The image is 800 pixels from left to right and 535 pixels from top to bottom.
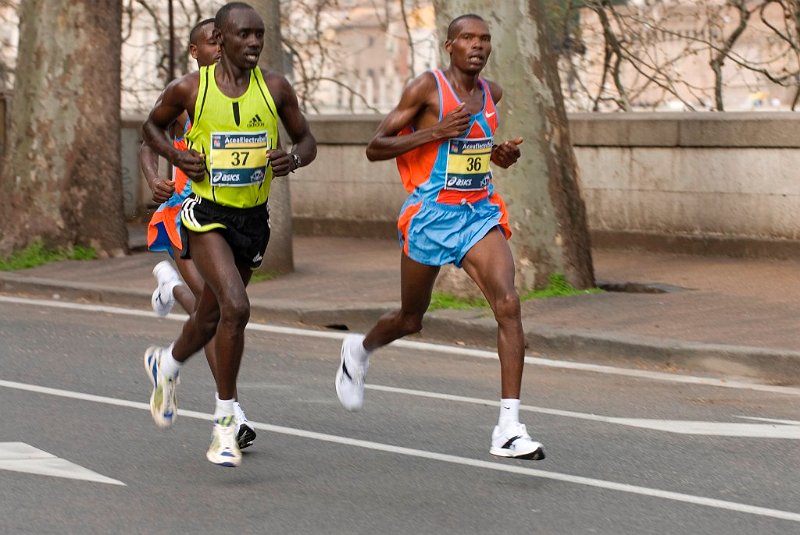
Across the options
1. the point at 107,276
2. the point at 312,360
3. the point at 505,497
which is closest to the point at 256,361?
the point at 312,360

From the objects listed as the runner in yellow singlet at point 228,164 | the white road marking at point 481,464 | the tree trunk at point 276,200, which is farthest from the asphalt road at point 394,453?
Result: the tree trunk at point 276,200

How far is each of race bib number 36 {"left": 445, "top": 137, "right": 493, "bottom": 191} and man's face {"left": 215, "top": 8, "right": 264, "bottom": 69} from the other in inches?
39.7

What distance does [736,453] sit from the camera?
24.1 ft

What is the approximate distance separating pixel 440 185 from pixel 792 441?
2075 millimetres

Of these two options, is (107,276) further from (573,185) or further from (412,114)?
(412,114)

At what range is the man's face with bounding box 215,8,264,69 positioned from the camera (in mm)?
6719

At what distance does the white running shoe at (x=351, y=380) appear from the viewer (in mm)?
7805

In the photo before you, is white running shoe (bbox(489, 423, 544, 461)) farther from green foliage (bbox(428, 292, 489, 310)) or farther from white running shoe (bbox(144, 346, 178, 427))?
green foliage (bbox(428, 292, 489, 310))

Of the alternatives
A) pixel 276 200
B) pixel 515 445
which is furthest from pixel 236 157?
pixel 276 200

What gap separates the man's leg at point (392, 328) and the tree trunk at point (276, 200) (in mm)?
6645

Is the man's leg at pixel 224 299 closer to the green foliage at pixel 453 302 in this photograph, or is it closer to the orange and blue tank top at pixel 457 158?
the orange and blue tank top at pixel 457 158

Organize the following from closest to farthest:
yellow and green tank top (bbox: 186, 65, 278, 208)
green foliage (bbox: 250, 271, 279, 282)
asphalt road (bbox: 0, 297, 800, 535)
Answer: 1. asphalt road (bbox: 0, 297, 800, 535)
2. yellow and green tank top (bbox: 186, 65, 278, 208)
3. green foliage (bbox: 250, 271, 279, 282)

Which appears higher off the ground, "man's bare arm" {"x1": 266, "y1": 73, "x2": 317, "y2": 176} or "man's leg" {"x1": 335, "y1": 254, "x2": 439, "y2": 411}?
"man's bare arm" {"x1": 266, "y1": 73, "x2": 317, "y2": 176}

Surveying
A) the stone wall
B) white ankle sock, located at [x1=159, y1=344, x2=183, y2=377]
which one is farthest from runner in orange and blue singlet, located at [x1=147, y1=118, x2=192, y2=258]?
the stone wall
